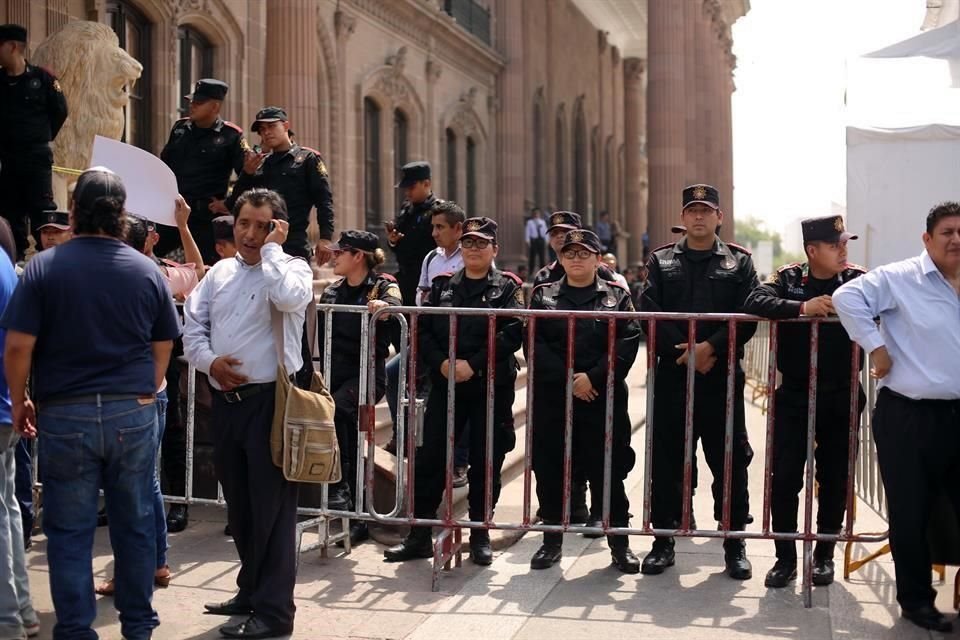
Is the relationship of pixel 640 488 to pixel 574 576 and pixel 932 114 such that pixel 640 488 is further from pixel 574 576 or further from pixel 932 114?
pixel 932 114

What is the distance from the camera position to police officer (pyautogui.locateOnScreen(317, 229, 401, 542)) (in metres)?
7.25

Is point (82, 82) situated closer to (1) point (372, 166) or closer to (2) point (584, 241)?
(2) point (584, 241)

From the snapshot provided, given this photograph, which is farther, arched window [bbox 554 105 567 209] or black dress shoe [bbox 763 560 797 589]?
arched window [bbox 554 105 567 209]

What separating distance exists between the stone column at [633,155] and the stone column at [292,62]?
31916mm

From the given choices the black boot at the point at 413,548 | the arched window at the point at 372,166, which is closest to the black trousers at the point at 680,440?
the black boot at the point at 413,548

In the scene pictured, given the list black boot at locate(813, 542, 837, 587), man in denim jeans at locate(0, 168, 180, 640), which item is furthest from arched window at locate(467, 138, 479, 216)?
man in denim jeans at locate(0, 168, 180, 640)

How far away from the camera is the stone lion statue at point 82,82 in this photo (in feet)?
31.5

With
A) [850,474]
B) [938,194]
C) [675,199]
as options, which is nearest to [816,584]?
[850,474]

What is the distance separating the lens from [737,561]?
21.9 ft

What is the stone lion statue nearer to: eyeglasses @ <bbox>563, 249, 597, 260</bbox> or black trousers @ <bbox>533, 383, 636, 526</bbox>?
eyeglasses @ <bbox>563, 249, 597, 260</bbox>

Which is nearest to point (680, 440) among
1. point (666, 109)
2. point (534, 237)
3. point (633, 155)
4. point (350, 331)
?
point (350, 331)

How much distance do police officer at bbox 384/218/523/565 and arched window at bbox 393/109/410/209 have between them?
61.8ft

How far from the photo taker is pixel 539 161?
35.8m

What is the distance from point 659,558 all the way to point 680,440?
27.3 inches
